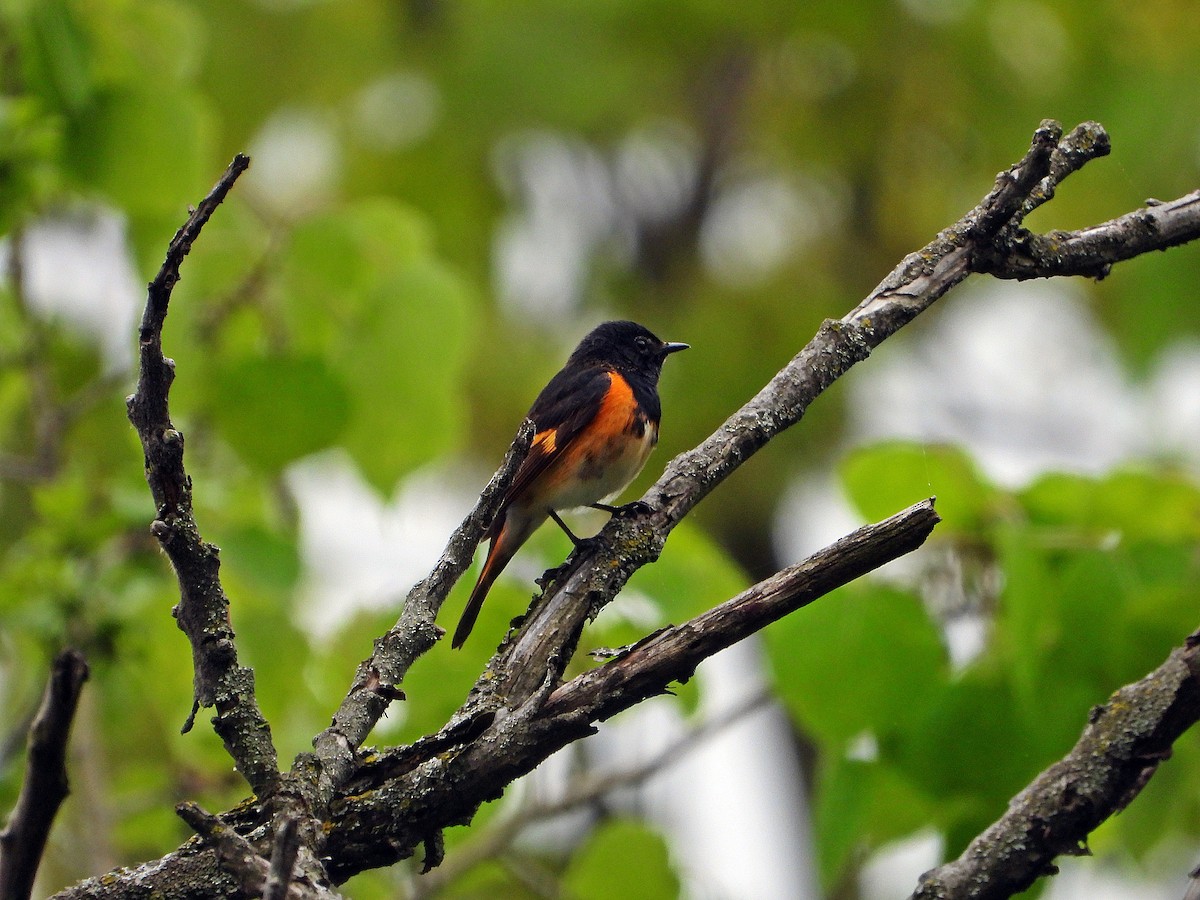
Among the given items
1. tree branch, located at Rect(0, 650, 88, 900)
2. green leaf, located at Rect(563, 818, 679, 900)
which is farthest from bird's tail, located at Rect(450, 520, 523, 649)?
tree branch, located at Rect(0, 650, 88, 900)

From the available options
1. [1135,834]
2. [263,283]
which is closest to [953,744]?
[1135,834]

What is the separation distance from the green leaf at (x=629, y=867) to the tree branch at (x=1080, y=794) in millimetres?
1657

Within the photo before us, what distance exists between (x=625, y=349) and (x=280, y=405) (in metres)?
1.59

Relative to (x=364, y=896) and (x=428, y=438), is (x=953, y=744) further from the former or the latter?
(x=364, y=896)

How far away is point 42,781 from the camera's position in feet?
5.40

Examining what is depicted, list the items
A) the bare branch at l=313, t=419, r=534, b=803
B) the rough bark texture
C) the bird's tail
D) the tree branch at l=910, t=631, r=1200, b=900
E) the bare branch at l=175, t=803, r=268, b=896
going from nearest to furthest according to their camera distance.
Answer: the bare branch at l=175, t=803, r=268, b=896, the rough bark texture, the bare branch at l=313, t=419, r=534, b=803, the tree branch at l=910, t=631, r=1200, b=900, the bird's tail

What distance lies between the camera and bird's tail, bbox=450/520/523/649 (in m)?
3.59

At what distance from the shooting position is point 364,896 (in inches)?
196

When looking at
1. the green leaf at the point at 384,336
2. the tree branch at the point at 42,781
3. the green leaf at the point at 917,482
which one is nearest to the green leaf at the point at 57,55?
the green leaf at the point at 384,336

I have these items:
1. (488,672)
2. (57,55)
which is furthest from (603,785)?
(57,55)

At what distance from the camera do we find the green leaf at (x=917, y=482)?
3.83m

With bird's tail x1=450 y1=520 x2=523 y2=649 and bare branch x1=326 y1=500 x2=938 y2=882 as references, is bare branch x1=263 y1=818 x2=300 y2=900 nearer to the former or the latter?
bare branch x1=326 y1=500 x2=938 y2=882

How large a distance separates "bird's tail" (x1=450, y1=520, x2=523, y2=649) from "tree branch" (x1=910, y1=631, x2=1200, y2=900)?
162cm

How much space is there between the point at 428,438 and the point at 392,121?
4998 millimetres
